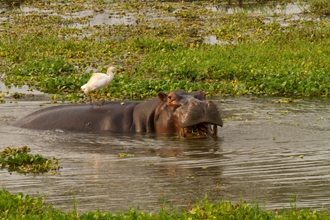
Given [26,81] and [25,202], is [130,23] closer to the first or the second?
[26,81]

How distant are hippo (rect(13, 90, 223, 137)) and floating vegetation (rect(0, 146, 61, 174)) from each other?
1.86 metres

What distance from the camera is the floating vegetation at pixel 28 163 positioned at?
727 cm

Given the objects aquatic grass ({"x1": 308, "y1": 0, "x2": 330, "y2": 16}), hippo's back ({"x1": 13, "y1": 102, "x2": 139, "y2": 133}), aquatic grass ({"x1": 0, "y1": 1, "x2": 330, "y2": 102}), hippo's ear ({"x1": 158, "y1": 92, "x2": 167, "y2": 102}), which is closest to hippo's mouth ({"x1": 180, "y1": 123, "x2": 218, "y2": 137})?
hippo's ear ({"x1": 158, "y1": 92, "x2": 167, "y2": 102})

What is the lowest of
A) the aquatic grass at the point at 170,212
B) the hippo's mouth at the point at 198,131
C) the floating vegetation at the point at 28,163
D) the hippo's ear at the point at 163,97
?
the hippo's mouth at the point at 198,131

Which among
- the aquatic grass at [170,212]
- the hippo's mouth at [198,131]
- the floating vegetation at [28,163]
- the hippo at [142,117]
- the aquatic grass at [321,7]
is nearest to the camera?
the aquatic grass at [170,212]

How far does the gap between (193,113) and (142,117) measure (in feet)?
3.21

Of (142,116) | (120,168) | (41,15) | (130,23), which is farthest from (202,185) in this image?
(41,15)

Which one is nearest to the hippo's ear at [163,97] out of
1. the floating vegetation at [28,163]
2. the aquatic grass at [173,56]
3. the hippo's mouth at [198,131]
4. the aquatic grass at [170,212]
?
the hippo's mouth at [198,131]

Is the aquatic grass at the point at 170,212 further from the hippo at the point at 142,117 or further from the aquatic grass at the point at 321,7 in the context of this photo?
the aquatic grass at the point at 321,7

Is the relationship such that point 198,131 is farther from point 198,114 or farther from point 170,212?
point 170,212

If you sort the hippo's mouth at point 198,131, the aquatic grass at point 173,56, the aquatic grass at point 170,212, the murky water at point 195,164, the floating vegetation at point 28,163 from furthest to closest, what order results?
1. the aquatic grass at point 173,56
2. the hippo's mouth at point 198,131
3. the floating vegetation at point 28,163
4. the murky water at point 195,164
5. the aquatic grass at point 170,212

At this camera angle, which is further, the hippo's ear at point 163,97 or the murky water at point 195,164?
the hippo's ear at point 163,97

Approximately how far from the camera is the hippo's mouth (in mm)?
9039

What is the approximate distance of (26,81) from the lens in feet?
42.3
